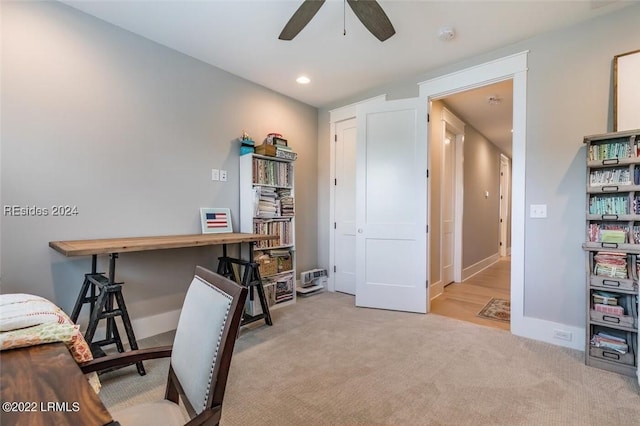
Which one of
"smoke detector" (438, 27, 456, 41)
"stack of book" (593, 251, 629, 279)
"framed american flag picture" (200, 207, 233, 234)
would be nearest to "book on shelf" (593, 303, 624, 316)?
"stack of book" (593, 251, 629, 279)

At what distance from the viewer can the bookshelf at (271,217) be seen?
10.5ft

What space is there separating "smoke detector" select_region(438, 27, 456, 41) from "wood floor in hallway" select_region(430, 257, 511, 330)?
2.67 metres

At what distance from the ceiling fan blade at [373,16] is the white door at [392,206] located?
136 centimetres

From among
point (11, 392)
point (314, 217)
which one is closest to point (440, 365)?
point (11, 392)

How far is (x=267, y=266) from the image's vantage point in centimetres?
327

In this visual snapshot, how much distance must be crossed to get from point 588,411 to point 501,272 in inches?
163

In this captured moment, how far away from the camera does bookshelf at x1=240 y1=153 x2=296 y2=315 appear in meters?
3.19

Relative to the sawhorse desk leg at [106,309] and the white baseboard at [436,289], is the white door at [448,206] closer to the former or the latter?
the white baseboard at [436,289]

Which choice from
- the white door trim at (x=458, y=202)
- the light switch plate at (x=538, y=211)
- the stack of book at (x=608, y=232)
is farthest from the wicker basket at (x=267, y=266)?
the white door trim at (x=458, y=202)

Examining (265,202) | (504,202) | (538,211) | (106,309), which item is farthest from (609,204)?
(504,202)

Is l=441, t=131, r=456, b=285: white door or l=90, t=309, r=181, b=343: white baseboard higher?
l=441, t=131, r=456, b=285: white door

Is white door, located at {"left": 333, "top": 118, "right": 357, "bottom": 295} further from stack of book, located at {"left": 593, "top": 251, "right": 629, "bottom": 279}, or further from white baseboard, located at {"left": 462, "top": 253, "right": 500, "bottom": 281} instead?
stack of book, located at {"left": 593, "top": 251, "right": 629, "bottom": 279}

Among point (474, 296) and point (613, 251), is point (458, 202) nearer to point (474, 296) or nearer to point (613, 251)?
point (474, 296)

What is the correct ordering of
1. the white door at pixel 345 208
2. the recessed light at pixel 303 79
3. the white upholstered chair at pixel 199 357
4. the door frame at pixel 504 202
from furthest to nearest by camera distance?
the door frame at pixel 504 202, the white door at pixel 345 208, the recessed light at pixel 303 79, the white upholstered chair at pixel 199 357
